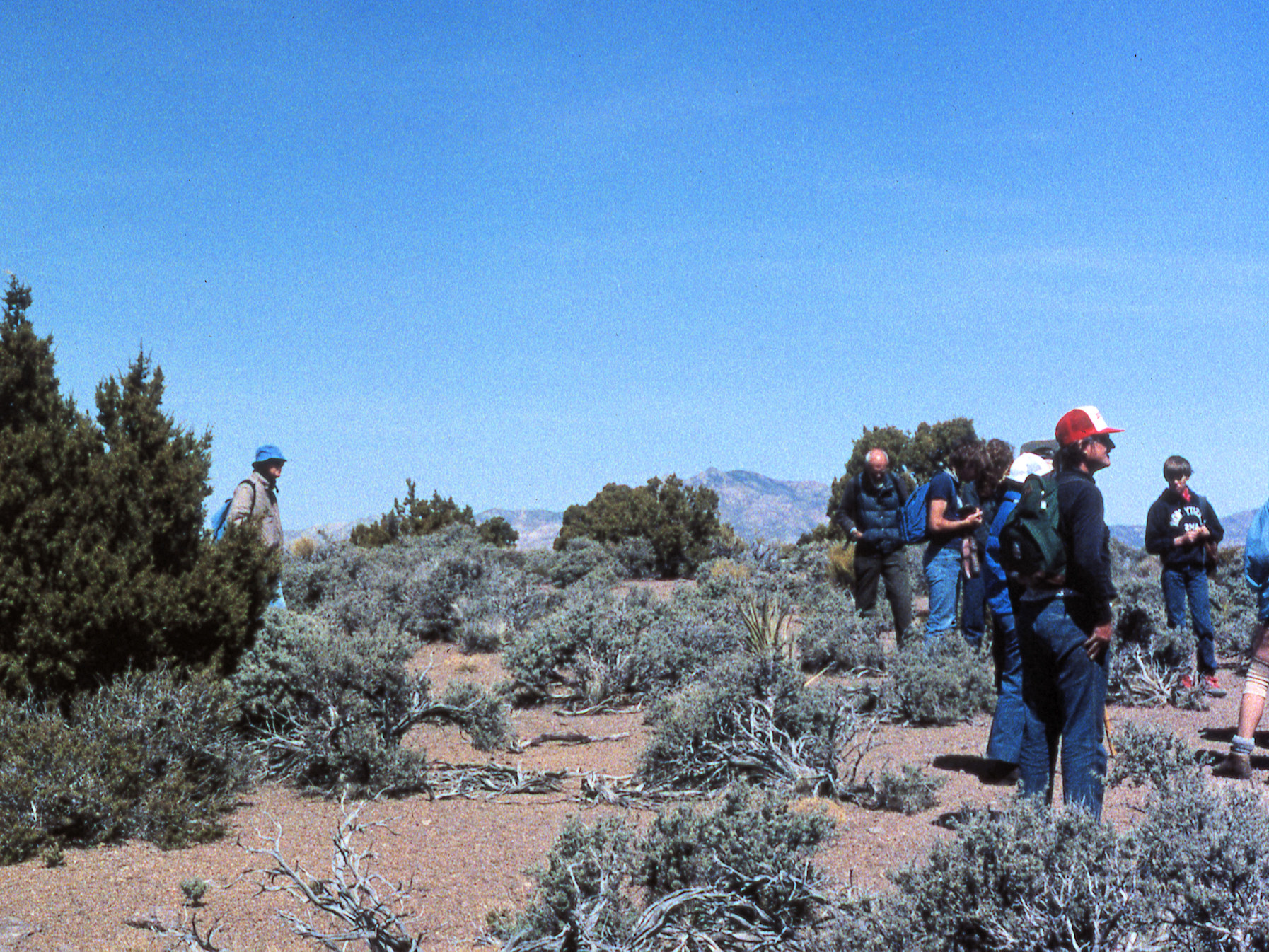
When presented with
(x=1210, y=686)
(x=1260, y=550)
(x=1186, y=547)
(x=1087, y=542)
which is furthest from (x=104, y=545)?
(x=1210, y=686)

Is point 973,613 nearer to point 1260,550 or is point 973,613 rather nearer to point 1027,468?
point 1260,550

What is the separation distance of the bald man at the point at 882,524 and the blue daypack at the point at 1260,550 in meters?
3.47

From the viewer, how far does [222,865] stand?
455 centimetres

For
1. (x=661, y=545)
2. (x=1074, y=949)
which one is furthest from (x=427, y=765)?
(x=661, y=545)

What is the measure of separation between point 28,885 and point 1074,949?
3792 mm

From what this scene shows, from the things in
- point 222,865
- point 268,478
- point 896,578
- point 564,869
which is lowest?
point 222,865


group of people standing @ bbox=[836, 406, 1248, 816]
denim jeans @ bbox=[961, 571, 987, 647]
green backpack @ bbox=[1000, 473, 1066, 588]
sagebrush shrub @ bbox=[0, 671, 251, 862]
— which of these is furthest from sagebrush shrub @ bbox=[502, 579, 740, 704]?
green backpack @ bbox=[1000, 473, 1066, 588]

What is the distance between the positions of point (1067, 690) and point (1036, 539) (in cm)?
59

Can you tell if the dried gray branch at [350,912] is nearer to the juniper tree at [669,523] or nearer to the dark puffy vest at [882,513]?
the dark puffy vest at [882,513]

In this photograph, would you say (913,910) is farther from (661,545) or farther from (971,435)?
(661,545)

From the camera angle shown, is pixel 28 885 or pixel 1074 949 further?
pixel 28 885

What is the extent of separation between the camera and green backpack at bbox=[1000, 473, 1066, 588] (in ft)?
13.1

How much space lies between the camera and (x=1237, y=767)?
5.61 metres

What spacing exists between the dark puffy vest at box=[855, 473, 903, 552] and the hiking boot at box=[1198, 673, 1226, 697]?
248 centimetres
